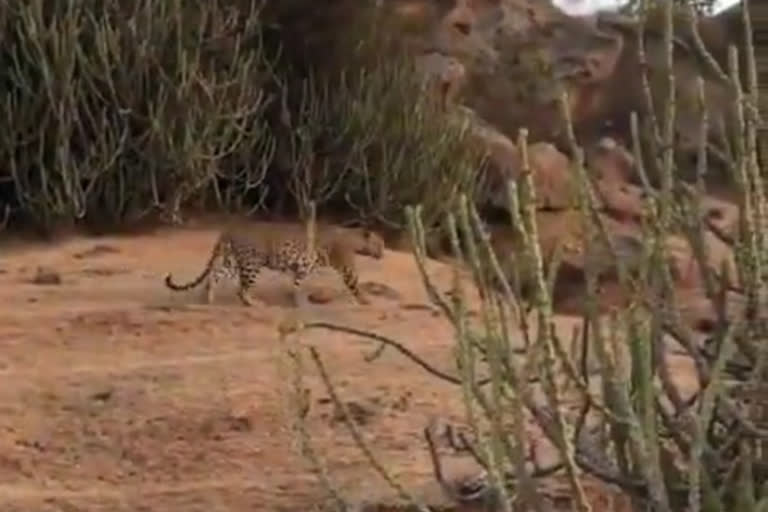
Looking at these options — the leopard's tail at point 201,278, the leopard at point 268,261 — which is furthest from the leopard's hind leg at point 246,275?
the leopard's tail at point 201,278

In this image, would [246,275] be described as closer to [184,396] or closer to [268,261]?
[268,261]

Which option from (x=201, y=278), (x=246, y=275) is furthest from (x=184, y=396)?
(x=201, y=278)

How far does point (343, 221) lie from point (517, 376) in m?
6.64

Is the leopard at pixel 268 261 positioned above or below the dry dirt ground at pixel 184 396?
above

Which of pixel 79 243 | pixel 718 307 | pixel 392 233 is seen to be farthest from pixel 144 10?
pixel 718 307

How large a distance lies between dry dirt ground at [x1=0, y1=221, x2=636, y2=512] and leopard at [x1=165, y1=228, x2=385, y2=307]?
7 centimetres

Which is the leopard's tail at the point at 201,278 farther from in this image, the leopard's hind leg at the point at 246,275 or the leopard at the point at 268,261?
the leopard's hind leg at the point at 246,275

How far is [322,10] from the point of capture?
9664 mm

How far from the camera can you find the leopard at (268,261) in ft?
22.7

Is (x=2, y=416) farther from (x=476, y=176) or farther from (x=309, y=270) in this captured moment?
(x=476, y=176)

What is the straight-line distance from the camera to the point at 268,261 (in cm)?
704

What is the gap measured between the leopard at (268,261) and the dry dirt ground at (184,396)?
0.07 m

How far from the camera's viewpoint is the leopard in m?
6.91

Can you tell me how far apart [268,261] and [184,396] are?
211cm
